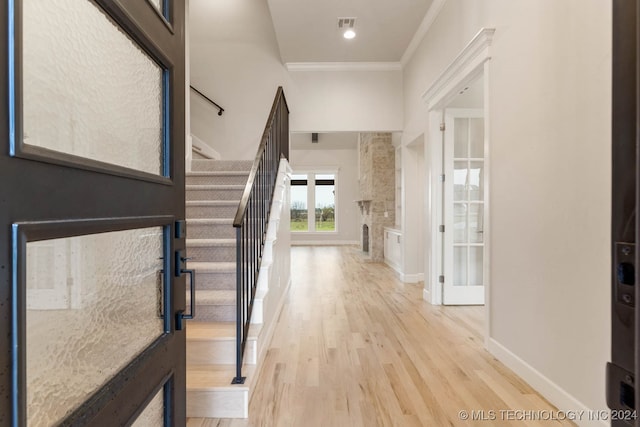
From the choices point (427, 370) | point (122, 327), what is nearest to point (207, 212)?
point (427, 370)

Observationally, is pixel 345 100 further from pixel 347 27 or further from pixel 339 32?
pixel 347 27

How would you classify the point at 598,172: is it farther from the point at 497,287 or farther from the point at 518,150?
the point at 497,287

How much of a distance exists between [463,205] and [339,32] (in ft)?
8.60

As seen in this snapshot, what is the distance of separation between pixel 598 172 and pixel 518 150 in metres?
0.71

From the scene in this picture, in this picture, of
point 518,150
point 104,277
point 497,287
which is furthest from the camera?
point 497,287

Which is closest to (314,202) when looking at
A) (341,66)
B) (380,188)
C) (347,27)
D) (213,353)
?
(380,188)

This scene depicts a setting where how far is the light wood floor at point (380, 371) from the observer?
6.23 feet

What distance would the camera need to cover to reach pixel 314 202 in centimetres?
1203

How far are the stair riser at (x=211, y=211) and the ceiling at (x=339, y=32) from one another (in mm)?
2293

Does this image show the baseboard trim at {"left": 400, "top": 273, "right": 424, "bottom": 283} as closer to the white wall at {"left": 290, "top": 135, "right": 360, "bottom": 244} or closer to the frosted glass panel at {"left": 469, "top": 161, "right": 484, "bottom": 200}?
the frosted glass panel at {"left": 469, "top": 161, "right": 484, "bottom": 200}

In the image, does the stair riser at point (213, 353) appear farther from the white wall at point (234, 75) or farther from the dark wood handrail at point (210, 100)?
the dark wood handrail at point (210, 100)

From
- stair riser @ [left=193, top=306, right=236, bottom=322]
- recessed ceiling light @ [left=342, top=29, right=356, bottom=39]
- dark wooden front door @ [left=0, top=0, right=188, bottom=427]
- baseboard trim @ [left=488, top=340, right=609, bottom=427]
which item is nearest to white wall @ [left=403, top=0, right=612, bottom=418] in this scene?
baseboard trim @ [left=488, top=340, right=609, bottom=427]

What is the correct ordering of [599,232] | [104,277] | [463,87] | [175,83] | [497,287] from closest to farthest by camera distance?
[104,277]
[175,83]
[599,232]
[497,287]
[463,87]

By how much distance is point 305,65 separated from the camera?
16.7 feet
